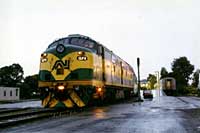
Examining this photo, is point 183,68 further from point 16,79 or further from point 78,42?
point 78,42

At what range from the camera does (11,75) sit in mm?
111500

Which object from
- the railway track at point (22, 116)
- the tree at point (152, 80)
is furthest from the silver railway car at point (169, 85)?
the tree at point (152, 80)

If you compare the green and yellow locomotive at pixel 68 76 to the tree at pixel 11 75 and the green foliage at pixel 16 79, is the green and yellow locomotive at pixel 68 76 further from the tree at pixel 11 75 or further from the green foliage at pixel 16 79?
the tree at pixel 11 75

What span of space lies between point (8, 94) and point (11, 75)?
26348mm

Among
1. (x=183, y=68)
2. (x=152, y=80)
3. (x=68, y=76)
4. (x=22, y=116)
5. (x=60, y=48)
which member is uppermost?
(x=183, y=68)

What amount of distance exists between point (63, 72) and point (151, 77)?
159 m

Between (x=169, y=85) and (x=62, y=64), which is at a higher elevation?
(x=62, y=64)

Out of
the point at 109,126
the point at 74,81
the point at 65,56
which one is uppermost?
the point at 65,56

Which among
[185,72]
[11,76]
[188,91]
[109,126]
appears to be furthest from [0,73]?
[109,126]

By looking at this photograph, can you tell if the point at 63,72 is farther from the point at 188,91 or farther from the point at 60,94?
the point at 188,91

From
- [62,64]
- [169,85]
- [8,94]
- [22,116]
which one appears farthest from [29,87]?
[22,116]

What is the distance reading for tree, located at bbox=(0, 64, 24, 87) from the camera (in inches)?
4287

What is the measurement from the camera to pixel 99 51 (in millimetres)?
25438

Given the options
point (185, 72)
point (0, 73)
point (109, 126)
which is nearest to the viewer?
point (109, 126)
